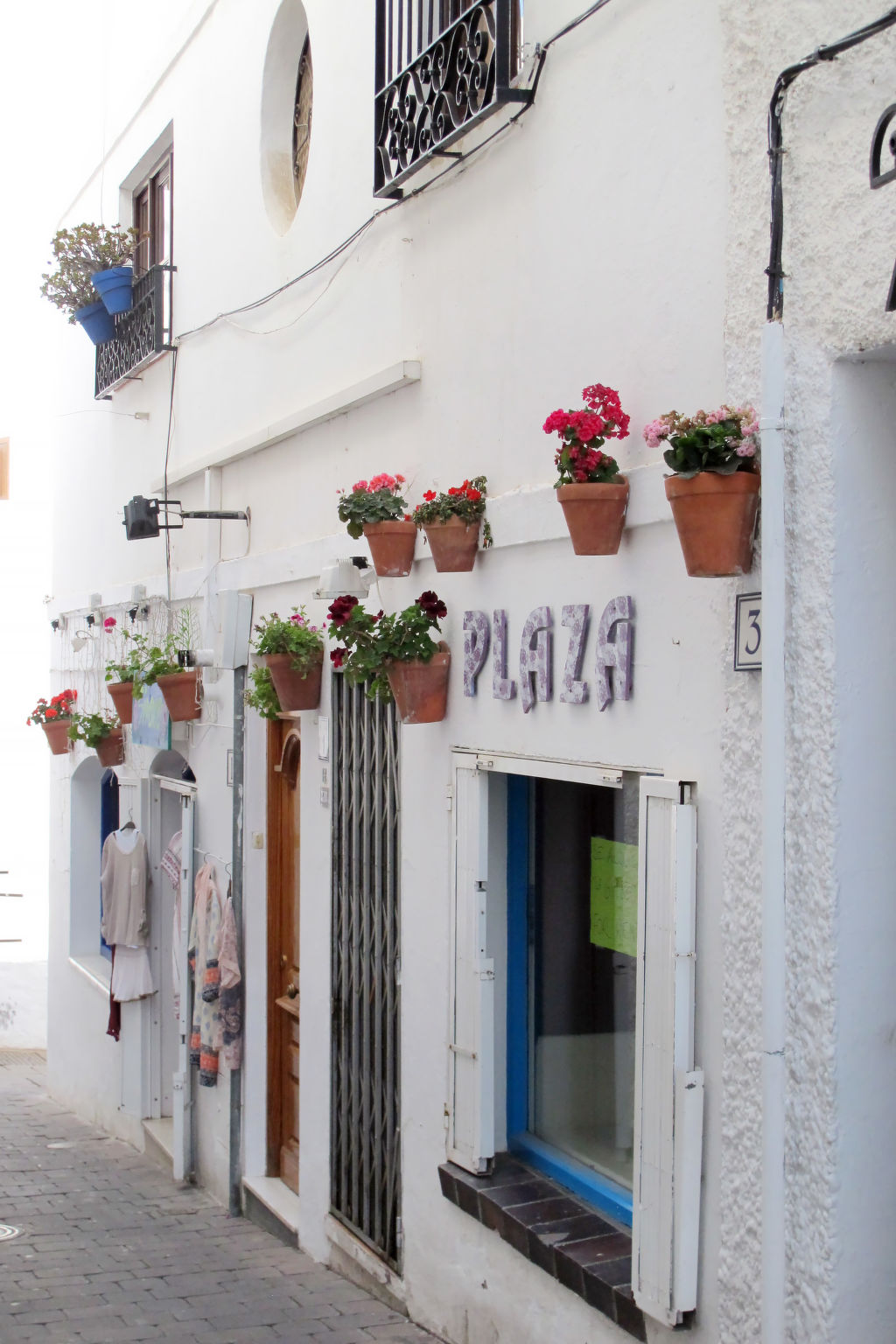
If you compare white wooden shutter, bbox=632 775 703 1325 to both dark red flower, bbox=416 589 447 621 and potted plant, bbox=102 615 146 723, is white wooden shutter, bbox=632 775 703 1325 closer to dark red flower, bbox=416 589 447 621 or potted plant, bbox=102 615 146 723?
dark red flower, bbox=416 589 447 621

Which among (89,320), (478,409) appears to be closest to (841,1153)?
(478,409)

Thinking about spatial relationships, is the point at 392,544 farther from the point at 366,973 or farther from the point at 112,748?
the point at 112,748

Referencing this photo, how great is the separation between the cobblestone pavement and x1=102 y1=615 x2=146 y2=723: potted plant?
2986mm

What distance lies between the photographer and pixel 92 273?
10.3 metres

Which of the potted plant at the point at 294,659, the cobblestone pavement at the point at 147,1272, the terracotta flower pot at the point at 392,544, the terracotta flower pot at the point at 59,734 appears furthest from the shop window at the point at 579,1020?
the terracotta flower pot at the point at 59,734

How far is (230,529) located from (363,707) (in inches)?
89.8

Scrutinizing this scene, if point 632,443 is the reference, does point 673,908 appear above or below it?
below

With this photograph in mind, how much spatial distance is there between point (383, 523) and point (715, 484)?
2128 mm

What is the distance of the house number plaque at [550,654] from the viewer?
14.1ft

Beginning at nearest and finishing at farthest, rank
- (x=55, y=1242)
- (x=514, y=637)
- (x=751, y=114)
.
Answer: (x=751, y=114) < (x=514, y=637) < (x=55, y=1242)

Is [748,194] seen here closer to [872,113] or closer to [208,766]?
[872,113]

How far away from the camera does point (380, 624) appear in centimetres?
533

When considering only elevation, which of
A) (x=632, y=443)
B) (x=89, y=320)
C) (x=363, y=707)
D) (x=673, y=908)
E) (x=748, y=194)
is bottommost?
(x=673, y=908)

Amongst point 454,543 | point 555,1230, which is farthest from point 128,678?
point 555,1230
